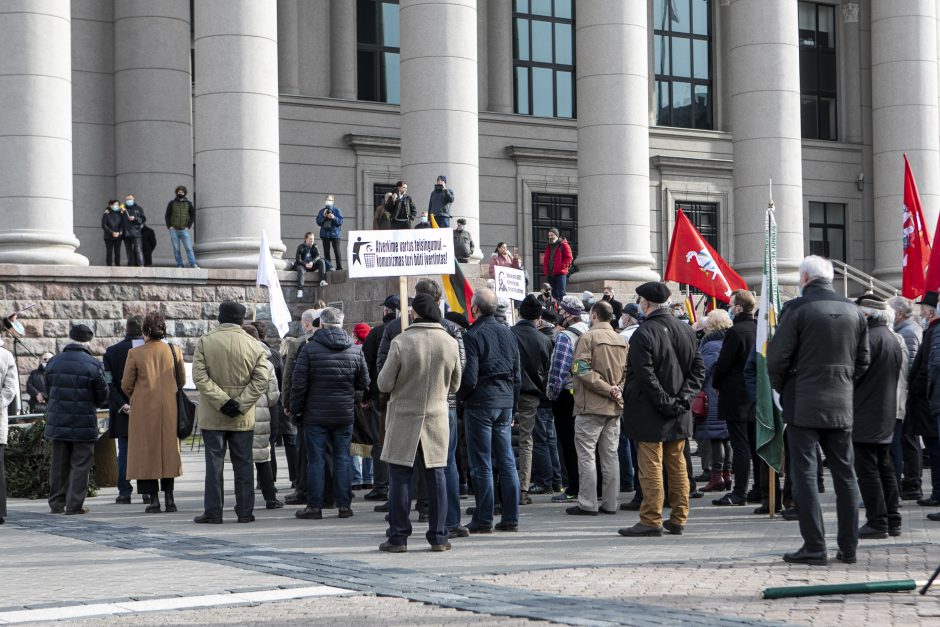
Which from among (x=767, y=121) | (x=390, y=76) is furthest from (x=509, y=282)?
(x=390, y=76)

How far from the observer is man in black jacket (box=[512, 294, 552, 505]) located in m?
13.7

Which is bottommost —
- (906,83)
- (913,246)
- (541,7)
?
(913,246)

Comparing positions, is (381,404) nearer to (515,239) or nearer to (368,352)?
(368,352)

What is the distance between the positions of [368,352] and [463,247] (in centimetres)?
1189

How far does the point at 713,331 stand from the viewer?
47.8ft

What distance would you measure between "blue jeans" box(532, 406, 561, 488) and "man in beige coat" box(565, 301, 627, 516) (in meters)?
1.65

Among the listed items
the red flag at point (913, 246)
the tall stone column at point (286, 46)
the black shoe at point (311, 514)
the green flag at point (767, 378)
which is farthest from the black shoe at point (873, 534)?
the tall stone column at point (286, 46)

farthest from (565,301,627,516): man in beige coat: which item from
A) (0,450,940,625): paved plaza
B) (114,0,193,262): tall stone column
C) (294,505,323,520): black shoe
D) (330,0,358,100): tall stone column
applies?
(330,0,358,100): tall stone column

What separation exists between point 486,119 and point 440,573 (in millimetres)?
27228

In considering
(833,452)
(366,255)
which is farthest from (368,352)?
(833,452)

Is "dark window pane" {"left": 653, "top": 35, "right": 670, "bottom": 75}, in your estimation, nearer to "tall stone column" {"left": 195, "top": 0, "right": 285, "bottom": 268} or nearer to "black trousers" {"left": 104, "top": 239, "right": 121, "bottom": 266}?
"tall stone column" {"left": 195, "top": 0, "right": 285, "bottom": 268}

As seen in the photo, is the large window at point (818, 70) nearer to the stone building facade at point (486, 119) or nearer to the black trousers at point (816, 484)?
the stone building facade at point (486, 119)

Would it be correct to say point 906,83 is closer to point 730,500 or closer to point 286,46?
point 286,46

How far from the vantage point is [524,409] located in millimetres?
13773
